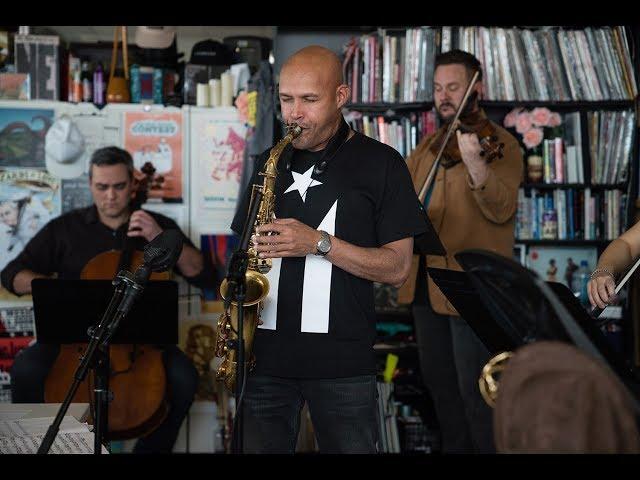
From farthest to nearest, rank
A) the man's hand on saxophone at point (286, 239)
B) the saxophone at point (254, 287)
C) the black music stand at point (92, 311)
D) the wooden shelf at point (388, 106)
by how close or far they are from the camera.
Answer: the wooden shelf at point (388, 106) → the black music stand at point (92, 311) → the saxophone at point (254, 287) → the man's hand on saxophone at point (286, 239)

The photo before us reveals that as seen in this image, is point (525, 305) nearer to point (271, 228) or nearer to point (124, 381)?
point (271, 228)

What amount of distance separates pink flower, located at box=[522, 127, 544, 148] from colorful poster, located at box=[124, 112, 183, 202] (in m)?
1.75

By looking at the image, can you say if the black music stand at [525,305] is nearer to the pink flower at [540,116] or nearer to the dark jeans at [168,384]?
the dark jeans at [168,384]

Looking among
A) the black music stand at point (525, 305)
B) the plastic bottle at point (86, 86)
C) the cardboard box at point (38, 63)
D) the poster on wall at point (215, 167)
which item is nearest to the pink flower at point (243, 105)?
the poster on wall at point (215, 167)

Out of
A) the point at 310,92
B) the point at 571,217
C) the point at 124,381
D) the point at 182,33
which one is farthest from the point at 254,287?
the point at 182,33

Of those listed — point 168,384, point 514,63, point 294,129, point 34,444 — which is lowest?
point 168,384

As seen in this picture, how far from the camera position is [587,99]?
14.8 feet

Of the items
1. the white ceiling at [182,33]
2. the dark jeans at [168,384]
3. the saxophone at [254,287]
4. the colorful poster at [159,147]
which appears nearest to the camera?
the saxophone at [254,287]

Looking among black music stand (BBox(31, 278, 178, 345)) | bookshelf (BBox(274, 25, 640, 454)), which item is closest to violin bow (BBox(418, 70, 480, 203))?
bookshelf (BBox(274, 25, 640, 454))

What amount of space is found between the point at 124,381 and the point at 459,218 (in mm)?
1541

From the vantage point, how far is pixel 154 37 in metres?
4.81

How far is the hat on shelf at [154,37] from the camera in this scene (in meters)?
4.79

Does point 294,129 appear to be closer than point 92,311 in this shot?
Yes

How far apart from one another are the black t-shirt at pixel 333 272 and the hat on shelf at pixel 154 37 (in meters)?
2.45
